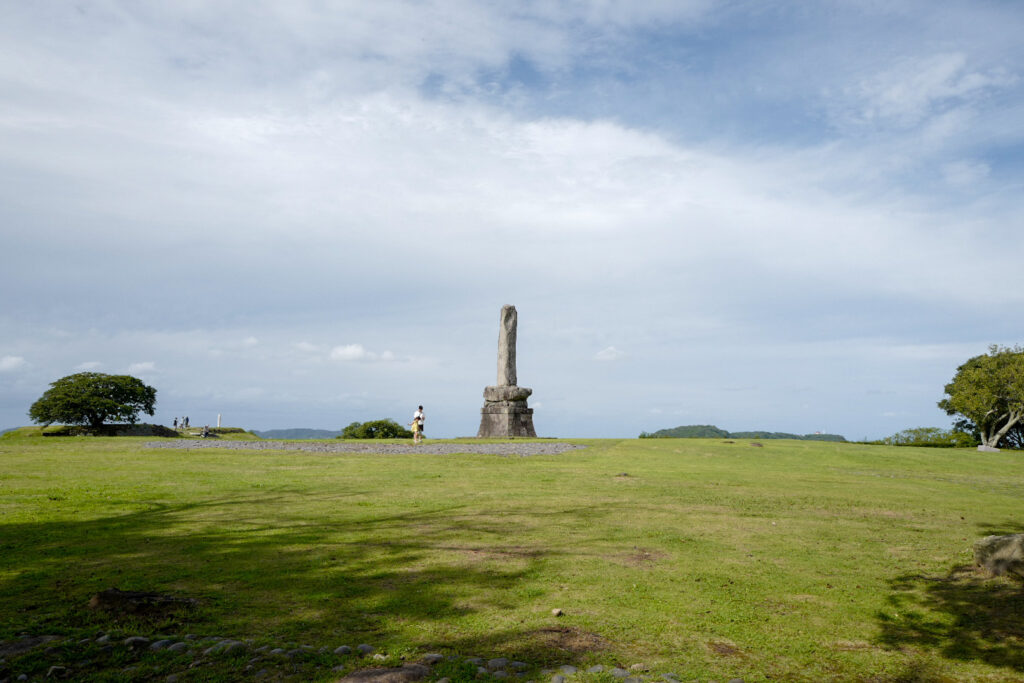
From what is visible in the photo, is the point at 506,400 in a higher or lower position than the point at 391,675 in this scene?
higher

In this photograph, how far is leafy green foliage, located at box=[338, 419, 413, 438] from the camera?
45.2 metres

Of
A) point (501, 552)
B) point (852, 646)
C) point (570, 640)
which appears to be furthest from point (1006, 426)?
point (570, 640)

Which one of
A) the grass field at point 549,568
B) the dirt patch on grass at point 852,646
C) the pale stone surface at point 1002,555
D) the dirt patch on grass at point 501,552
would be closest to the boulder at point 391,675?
the grass field at point 549,568

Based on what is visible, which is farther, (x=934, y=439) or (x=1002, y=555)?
(x=934, y=439)

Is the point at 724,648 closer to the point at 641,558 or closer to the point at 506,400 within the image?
the point at 641,558

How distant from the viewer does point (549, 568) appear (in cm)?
768

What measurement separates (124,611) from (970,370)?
54310 mm

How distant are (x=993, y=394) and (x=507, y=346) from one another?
33.8 metres

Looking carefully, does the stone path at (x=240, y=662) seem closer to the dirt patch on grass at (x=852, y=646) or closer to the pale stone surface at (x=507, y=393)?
the dirt patch on grass at (x=852, y=646)

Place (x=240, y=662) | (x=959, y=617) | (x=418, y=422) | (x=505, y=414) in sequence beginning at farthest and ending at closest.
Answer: (x=505, y=414), (x=418, y=422), (x=959, y=617), (x=240, y=662)

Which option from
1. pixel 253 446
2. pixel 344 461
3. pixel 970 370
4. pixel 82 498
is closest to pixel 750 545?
pixel 82 498

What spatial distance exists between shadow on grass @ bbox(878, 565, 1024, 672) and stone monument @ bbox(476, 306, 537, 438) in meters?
29.2

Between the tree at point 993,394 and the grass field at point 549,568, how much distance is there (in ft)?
107

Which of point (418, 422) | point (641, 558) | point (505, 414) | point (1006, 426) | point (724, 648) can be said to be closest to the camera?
point (724, 648)
